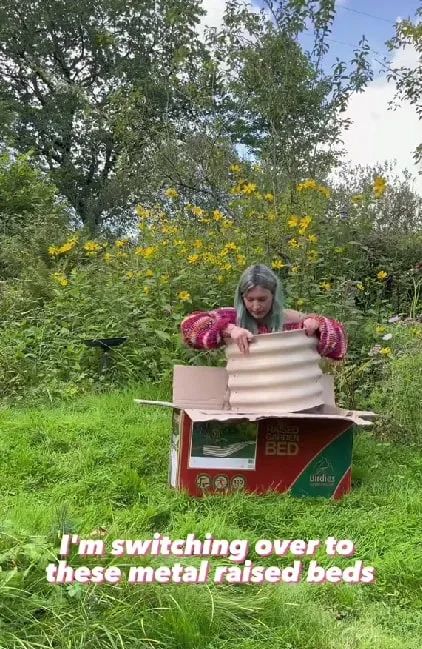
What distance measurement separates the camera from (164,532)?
238cm

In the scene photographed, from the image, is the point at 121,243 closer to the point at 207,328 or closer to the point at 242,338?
the point at 207,328

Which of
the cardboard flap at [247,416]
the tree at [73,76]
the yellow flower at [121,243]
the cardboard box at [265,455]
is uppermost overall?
the tree at [73,76]

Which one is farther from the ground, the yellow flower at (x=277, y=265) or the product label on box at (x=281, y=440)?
the yellow flower at (x=277, y=265)

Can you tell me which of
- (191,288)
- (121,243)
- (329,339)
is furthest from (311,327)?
(121,243)

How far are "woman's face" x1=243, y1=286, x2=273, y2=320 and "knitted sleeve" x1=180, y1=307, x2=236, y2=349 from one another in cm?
9

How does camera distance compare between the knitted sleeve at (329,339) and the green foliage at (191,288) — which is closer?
the knitted sleeve at (329,339)

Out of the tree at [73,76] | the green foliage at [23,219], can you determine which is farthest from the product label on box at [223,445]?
the tree at [73,76]

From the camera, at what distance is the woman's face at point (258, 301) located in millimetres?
3002

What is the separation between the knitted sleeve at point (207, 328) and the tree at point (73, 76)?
1315 centimetres

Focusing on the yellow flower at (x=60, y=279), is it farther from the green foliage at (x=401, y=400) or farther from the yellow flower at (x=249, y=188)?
the green foliage at (x=401, y=400)

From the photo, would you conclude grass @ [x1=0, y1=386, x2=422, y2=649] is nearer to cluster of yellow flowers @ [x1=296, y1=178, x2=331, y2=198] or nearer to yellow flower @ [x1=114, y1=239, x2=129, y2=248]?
cluster of yellow flowers @ [x1=296, y1=178, x2=331, y2=198]

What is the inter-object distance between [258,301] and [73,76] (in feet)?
52.8

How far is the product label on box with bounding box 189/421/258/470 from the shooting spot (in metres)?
2.73

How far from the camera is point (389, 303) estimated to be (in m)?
5.64
